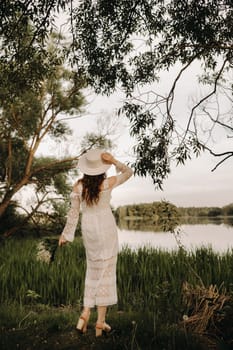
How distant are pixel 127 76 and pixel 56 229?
1152 cm

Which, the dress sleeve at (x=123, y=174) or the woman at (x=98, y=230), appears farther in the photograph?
the dress sleeve at (x=123, y=174)

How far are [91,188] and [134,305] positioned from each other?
3.31m

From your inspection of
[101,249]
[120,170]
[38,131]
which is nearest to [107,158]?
[120,170]

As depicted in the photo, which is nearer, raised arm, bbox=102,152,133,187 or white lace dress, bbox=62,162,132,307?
white lace dress, bbox=62,162,132,307

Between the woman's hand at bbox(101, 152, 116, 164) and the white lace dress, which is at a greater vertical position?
the woman's hand at bbox(101, 152, 116, 164)

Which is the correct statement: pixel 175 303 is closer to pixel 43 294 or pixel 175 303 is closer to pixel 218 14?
pixel 43 294

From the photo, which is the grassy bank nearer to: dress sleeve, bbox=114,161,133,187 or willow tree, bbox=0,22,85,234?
dress sleeve, bbox=114,161,133,187

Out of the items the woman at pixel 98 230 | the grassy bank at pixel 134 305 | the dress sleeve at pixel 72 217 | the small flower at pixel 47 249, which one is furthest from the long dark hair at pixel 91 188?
the grassy bank at pixel 134 305

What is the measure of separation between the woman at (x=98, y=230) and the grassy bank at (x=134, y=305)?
0.44 m

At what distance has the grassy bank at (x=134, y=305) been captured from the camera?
16.7ft

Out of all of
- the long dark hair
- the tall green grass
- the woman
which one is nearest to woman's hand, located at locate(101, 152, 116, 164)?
the woman

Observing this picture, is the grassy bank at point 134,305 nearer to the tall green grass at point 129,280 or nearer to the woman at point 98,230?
the tall green grass at point 129,280

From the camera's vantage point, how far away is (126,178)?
537 cm

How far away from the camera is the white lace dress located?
5.13 meters
